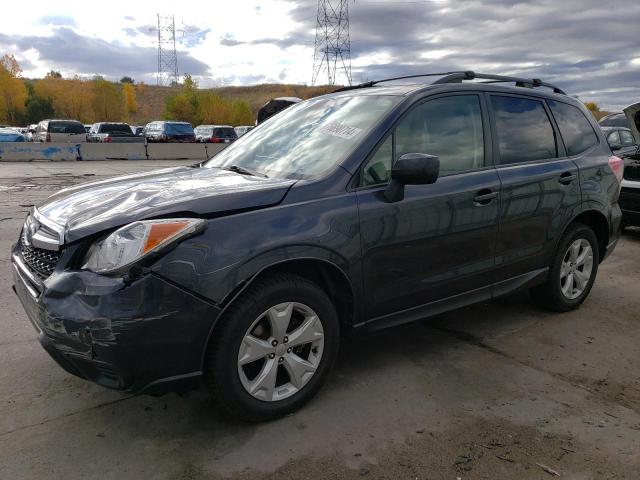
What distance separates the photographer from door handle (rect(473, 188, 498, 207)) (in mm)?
3686

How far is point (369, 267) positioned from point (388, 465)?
3.49 feet

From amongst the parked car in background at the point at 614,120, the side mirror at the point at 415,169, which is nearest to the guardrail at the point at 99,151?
the parked car in background at the point at 614,120

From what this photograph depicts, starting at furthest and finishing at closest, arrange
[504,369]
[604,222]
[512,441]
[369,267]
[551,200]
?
[604,222], [551,200], [504,369], [369,267], [512,441]

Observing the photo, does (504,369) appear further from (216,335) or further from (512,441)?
(216,335)

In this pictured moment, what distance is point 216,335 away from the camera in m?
2.67

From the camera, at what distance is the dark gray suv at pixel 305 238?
2547mm

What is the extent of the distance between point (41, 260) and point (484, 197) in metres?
2.72

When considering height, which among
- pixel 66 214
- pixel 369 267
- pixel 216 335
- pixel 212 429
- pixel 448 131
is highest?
pixel 448 131

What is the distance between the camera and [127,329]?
2459 mm

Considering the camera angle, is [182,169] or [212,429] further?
[182,169]

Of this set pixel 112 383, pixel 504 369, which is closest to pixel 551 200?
pixel 504 369

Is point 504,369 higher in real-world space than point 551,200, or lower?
lower

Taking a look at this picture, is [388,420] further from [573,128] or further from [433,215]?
[573,128]

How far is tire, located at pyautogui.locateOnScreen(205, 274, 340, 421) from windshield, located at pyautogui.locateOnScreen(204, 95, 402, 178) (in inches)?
30.0
